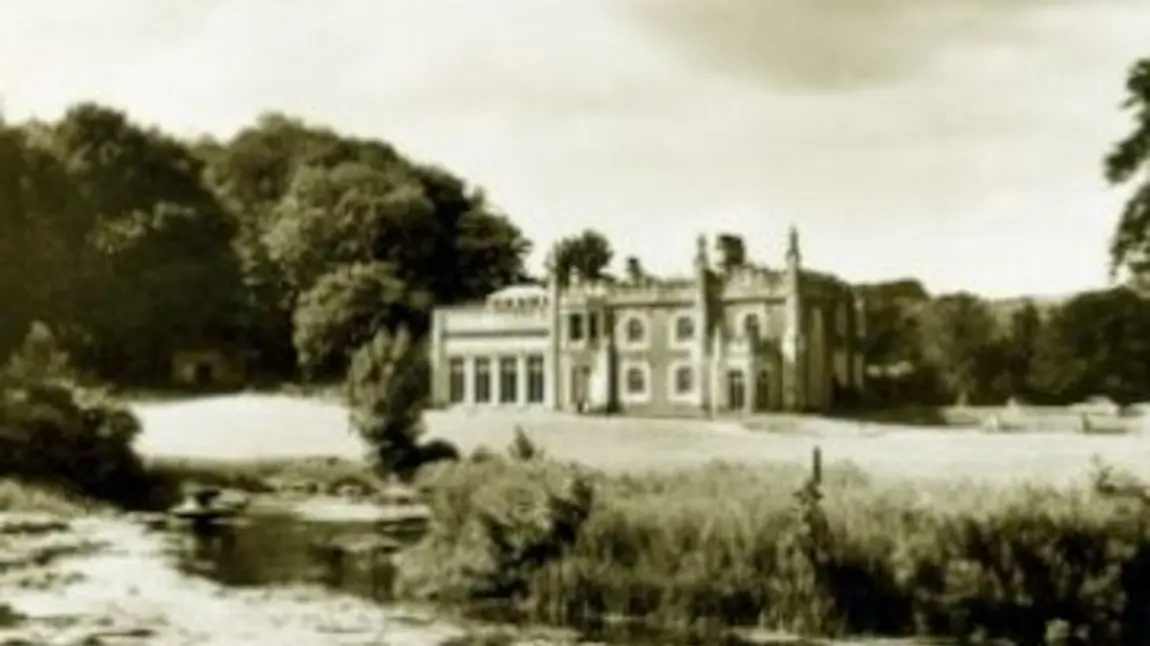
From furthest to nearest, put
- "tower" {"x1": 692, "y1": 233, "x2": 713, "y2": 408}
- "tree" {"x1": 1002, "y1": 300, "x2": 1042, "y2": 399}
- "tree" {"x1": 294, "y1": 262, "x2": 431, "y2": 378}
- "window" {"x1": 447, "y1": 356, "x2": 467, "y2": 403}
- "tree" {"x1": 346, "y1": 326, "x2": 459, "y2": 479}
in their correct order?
1. "tree" {"x1": 294, "y1": 262, "x2": 431, "y2": 378}
2. "tree" {"x1": 1002, "y1": 300, "x2": 1042, "y2": 399}
3. "window" {"x1": 447, "y1": 356, "x2": 467, "y2": 403}
4. "tower" {"x1": 692, "y1": 233, "x2": 713, "y2": 408}
5. "tree" {"x1": 346, "y1": 326, "x2": 459, "y2": 479}

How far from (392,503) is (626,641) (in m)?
25.2

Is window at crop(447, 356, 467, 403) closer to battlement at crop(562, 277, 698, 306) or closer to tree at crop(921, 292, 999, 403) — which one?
battlement at crop(562, 277, 698, 306)

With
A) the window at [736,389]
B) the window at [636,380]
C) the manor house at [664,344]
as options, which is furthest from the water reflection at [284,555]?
the window at [636,380]

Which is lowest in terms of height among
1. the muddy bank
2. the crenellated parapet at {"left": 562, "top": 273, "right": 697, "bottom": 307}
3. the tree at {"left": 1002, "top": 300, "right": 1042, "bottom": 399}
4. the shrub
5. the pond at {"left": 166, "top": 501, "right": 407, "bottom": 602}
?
the muddy bank

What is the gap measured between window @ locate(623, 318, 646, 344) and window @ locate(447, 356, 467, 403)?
30.0ft

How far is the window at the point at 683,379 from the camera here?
85.8 metres

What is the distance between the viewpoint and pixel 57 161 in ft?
317

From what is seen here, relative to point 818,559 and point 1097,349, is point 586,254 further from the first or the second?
point 818,559

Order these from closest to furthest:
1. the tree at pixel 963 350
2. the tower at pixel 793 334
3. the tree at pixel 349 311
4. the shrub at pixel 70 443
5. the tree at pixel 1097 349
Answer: the tree at pixel 1097 349 → the shrub at pixel 70 443 → the tower at pixel 793 334 → the tree at pixel 963 350 → the tree at pixel 349 311

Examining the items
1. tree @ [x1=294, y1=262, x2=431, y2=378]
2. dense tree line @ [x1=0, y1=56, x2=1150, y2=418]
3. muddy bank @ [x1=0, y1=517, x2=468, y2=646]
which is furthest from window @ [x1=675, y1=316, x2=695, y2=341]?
muddy bank @ [x1=0, y1=517, x2=468, y2=646]

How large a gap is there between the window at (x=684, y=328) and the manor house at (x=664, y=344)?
71mm

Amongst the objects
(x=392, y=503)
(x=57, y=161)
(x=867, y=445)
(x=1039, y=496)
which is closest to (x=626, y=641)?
(x=1039, y=496)

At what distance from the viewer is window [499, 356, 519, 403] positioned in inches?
3529

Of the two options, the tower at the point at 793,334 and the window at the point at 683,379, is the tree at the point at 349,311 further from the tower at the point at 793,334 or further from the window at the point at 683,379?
the tower at the point at 793,334
